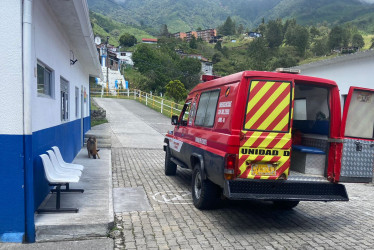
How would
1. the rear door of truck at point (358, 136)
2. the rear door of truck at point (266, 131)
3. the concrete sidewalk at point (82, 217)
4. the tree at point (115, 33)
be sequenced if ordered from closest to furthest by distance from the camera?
the concrete sidewalk at point (82, 217) → the rear door of truck at point (266, 131) → the rear door of truck at point (358, 136) → the tree at point (115, 33)

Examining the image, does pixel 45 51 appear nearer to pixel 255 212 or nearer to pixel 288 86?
→ pixel 288 86

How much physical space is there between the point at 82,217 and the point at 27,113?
173 centimetres

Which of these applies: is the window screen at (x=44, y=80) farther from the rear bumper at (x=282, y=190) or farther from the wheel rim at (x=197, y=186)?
the rear bumper at (x=282, y=190)

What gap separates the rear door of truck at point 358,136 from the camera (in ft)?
16.0

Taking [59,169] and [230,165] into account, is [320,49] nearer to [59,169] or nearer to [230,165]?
[230,165]

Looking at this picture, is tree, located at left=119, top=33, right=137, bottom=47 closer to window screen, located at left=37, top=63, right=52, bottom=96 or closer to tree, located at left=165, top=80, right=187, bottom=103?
tree, located at left=165, top=80, right=187, bottom=103

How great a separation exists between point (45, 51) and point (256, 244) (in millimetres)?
4752

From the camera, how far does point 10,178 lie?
4.13 metres

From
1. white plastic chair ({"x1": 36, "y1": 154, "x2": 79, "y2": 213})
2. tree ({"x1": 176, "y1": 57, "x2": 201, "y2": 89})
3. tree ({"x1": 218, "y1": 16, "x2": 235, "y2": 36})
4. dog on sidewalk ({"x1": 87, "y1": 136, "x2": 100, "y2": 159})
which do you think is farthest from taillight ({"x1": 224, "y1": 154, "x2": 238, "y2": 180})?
tree ({"x1": 218, "y1": 16, "x2": 235, "y2": 36})

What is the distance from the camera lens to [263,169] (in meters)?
4.67

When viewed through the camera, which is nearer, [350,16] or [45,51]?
[45,51]

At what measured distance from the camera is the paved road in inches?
175

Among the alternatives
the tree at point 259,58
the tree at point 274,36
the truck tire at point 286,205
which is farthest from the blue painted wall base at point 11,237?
the tree at point 274,36

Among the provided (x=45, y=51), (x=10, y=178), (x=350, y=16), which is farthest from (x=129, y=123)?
(x=350, y=16)
